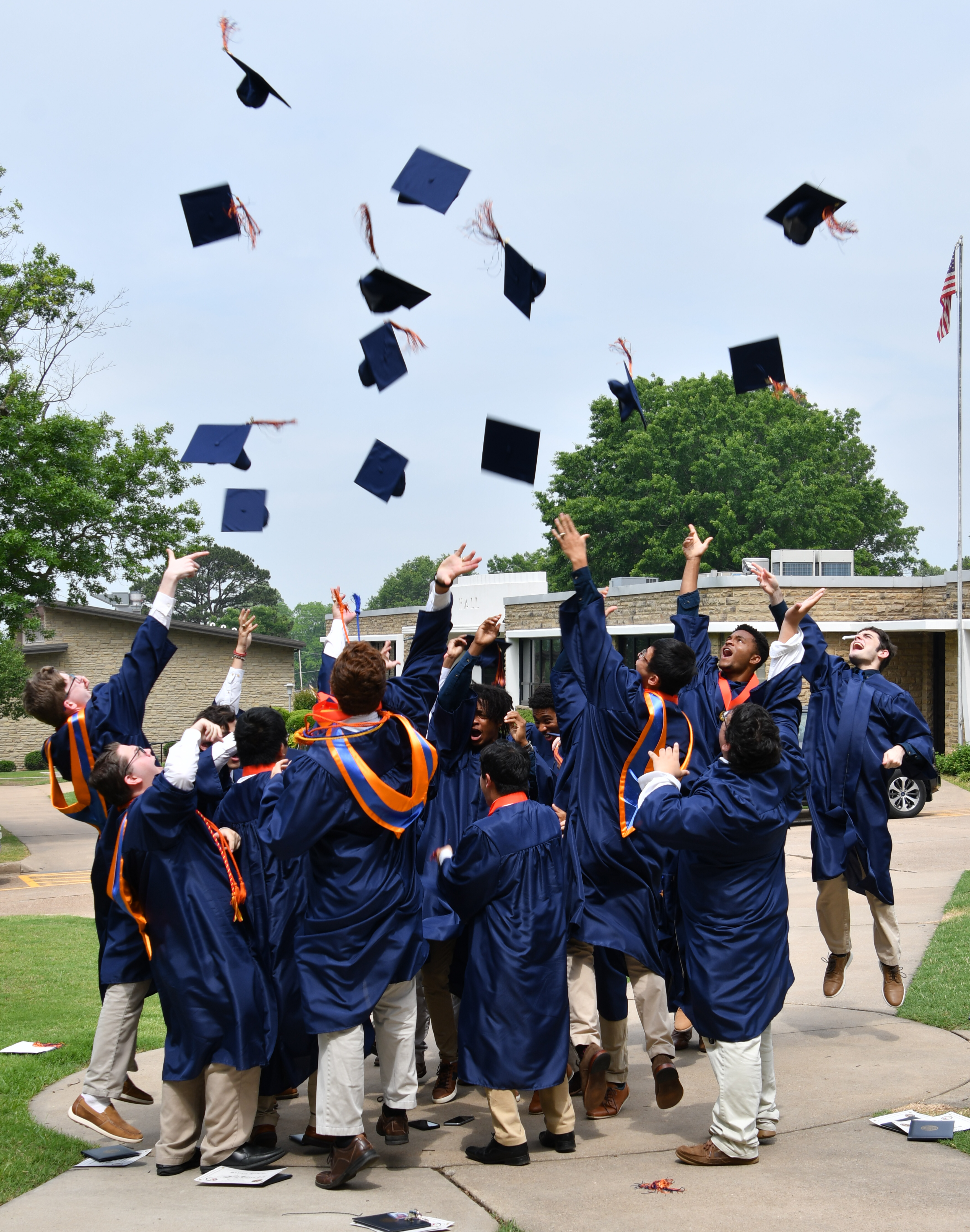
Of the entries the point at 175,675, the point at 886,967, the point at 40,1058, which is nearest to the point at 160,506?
the point at 40,1058

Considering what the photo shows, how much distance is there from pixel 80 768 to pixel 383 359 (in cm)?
283

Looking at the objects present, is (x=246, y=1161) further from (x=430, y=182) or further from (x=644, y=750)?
(x=430, y=182)

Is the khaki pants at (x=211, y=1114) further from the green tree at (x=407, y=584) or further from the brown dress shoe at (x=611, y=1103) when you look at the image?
the green tree at (x=407, y=584)

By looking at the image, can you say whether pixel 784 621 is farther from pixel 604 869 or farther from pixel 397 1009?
pixel 397 1009

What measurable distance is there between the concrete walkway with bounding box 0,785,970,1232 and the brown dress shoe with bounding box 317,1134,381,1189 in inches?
1.6

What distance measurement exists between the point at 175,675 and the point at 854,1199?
3359 centimetres

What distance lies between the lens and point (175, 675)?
117 feet

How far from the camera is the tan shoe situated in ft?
14.8

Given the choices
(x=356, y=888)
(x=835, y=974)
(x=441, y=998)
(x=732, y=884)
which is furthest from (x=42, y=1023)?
(x=835, y=974)

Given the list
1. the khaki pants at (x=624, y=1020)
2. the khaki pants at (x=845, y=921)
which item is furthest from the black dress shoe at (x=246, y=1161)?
the khaki pants at (x=845, y=921)

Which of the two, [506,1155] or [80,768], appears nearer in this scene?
[506,1155]

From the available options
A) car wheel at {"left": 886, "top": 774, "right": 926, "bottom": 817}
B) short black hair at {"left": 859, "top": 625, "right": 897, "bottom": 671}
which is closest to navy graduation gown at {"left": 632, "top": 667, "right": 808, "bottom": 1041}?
short black hair at {"left": 859, "top": 625, "right": 897, "bottom": 671}

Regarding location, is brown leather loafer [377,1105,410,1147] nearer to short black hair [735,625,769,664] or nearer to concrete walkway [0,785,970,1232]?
concrete walkway [0,785,970,1232]

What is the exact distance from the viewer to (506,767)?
14.5 ft
